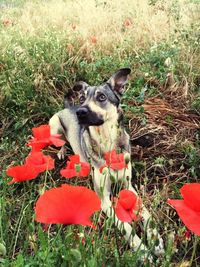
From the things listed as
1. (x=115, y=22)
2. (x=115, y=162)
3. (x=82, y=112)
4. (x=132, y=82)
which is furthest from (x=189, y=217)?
(x=115, y=22)

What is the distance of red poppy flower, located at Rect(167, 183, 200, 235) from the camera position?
1.31 meters

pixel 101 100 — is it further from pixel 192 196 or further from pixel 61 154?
pixel 192 196

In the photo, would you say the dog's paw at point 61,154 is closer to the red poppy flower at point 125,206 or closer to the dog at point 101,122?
the dog at point 101,122

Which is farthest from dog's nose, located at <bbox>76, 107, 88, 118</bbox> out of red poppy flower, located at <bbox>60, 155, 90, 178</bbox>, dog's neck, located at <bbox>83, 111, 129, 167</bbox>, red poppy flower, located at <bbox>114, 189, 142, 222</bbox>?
red poppy flower, located at <bbox>114, 189, 142, 222</bbox>

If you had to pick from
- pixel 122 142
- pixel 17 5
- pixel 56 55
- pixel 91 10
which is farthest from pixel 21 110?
pixel 17 5

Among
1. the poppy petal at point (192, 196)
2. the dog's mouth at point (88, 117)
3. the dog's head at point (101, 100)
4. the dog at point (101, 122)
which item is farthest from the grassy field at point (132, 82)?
the poppy petal at point (192, 196)

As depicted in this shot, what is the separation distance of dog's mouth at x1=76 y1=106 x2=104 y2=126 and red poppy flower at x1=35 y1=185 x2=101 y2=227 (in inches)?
111

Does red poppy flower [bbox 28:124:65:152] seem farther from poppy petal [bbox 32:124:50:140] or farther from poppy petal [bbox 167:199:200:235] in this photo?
poppy petal [bbox 167:199:200:235]

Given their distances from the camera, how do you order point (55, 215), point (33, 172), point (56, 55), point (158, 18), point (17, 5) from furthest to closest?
point (17, 5) → point (158, 18) → point (56, 55) → point (33, 172) → point (55, 215)

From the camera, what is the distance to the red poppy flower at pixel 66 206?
4.50 ft

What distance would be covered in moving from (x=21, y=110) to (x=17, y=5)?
7.02 meters

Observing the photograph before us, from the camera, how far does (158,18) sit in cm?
704

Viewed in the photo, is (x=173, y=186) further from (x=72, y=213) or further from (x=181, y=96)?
(x=72, y=213)

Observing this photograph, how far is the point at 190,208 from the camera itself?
1.35m
